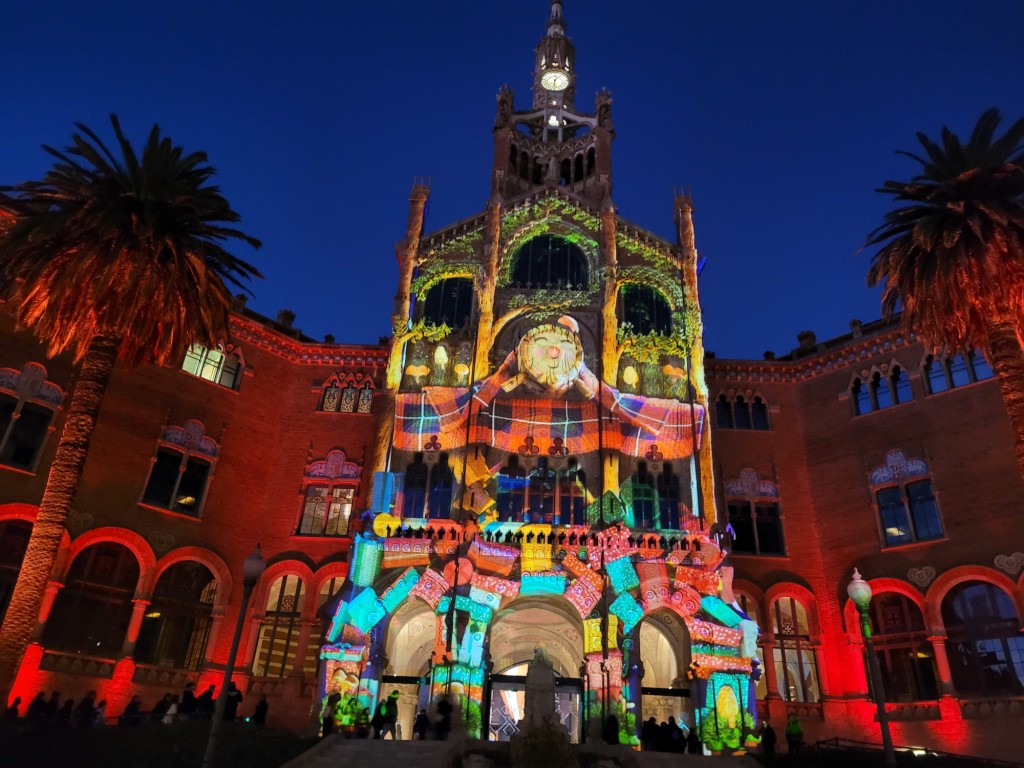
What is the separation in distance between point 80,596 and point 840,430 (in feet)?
98.3

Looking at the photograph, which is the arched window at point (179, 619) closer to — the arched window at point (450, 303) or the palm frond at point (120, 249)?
the palm frond at point (120, 249)

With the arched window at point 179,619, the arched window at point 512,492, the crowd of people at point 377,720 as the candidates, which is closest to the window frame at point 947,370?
the arched window at point 512,492

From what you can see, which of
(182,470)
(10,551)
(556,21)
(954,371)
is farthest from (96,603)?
(556,21)

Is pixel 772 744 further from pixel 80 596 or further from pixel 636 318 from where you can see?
pixel 80 596

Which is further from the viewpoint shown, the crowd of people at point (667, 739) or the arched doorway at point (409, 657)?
the arched doorway at point (409, 657)

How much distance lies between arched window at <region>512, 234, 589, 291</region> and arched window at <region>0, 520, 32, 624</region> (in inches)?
813

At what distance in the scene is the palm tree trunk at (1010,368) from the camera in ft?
65.0

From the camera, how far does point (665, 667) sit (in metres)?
30.7

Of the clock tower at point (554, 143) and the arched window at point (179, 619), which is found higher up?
the clock tower at point (554, 143)

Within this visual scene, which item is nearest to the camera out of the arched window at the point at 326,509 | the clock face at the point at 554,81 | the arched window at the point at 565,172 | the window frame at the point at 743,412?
the arched window at the point at 326,509

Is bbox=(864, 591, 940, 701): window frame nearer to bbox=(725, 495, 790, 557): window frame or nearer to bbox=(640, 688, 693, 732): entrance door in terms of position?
bbox=(725, 495, 790, 557): window frame

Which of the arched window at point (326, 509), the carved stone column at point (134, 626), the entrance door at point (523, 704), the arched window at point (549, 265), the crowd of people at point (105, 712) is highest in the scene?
the arched window at point (549, 265)

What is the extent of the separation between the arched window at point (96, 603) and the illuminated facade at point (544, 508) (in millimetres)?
102

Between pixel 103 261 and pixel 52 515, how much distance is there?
658 cm
